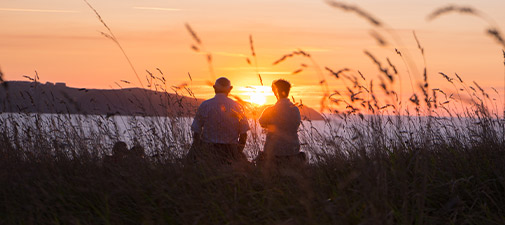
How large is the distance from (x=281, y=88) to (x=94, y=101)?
2.16m

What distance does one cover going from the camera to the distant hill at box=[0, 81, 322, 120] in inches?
230

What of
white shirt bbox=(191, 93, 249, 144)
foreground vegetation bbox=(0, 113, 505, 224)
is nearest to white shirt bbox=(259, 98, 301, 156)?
white shirt bbox=(191, 93, 249, 144)

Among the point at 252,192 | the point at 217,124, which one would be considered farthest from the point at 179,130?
the point at 252,192


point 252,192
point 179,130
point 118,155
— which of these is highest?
point 179,130

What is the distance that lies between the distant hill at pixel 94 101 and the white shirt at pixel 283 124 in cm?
12

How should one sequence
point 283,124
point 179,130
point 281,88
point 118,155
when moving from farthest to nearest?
point 281,88
point 283,124
point 179,130
point 118,155

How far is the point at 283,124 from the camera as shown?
6262mm

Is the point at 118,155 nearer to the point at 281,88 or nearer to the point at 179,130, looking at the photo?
the point at 179,130

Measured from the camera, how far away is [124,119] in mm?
6578

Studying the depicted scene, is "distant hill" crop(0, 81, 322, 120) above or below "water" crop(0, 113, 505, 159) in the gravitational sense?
above

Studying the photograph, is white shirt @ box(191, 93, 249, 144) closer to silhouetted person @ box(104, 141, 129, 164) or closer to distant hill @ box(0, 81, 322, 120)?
distant hill @ box(0, 81, 322, 120)

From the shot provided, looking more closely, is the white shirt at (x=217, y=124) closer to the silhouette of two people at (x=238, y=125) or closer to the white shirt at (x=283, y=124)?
the silhouette of two people at (x=238, y=125)

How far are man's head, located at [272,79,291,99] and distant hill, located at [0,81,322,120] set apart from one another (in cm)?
25

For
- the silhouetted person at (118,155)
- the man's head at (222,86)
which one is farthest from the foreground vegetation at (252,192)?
the man's head at (222,86)
